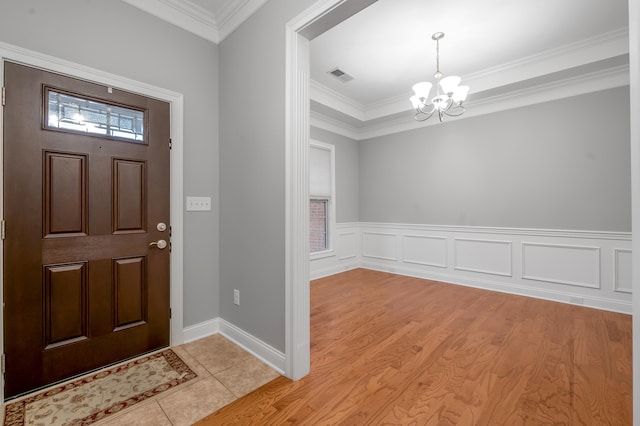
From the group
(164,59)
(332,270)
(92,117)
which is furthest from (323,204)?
(92,117)

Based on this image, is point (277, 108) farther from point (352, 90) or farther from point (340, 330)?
point (352, 90)

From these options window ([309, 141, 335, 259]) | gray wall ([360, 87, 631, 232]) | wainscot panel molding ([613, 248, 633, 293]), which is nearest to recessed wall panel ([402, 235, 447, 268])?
gray wall ([360, 87, 631, 232])

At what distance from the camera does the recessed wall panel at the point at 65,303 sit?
1.91 m

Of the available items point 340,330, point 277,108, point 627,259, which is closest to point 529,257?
point 627,259

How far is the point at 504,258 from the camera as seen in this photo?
4.07 metres

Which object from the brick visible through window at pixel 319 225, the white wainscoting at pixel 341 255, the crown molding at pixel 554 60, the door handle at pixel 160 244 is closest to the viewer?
the door handle at pixel 160 244

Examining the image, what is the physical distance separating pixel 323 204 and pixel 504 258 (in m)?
2.94

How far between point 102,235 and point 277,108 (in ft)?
5.25

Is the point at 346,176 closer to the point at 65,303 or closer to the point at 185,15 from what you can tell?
the point at 185,15

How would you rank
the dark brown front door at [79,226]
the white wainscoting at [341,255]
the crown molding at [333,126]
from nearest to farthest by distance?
the dark brown front door at [79,226] < the crown molding at [333,126] < the white wainscoting at [341,255]

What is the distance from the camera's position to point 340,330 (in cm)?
282

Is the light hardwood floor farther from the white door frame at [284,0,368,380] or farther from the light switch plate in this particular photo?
the light switch plate

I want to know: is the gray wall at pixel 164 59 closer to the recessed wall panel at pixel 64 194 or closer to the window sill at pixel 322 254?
the recessed wall panel at pixel 64 194

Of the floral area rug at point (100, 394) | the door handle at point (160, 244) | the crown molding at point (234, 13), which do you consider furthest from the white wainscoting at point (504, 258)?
the crown molding at point (234, 13)
